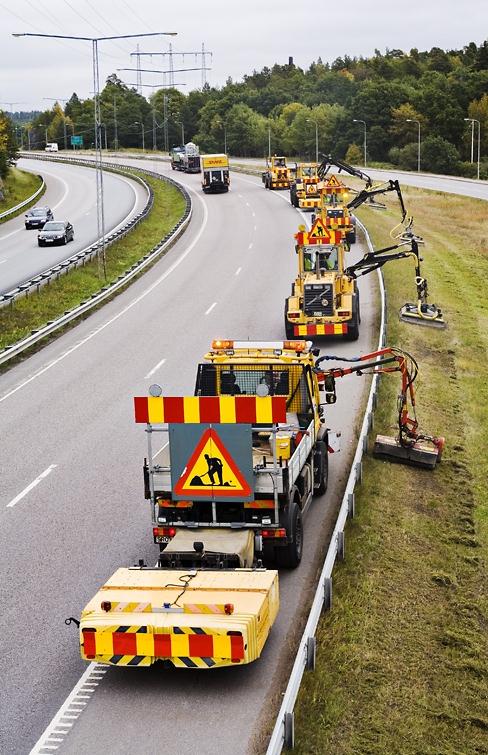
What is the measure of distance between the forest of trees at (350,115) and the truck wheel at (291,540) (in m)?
102

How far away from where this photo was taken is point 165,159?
131625mm

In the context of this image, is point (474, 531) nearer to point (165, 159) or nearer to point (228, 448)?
point (228, 448)

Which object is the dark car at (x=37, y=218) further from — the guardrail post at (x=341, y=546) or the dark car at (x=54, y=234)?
the guardrail post at (x=341, y=546)

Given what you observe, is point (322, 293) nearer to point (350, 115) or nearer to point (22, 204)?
point (22, 204)

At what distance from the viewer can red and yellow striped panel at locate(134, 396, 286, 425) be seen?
1347 cm

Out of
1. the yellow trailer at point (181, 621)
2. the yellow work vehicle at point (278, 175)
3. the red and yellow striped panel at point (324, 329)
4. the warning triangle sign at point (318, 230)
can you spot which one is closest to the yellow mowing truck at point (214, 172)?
the yellow work vehicle at point (278, 175)

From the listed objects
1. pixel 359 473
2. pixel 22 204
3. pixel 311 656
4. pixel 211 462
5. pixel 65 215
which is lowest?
pixel 311 656

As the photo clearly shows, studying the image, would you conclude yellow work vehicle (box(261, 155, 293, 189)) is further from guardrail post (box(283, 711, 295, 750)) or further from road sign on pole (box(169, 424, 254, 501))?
guardrail post (box(283, 711, 295, 750))

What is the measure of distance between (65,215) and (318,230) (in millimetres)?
46682

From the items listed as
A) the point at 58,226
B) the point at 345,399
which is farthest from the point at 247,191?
the point at 345,399

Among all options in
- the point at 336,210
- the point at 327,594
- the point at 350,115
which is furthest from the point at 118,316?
the point at 350,115

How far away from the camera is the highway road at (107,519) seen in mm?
11164

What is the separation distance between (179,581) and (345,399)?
1262 centimetres

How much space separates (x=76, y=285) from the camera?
4303 cm
